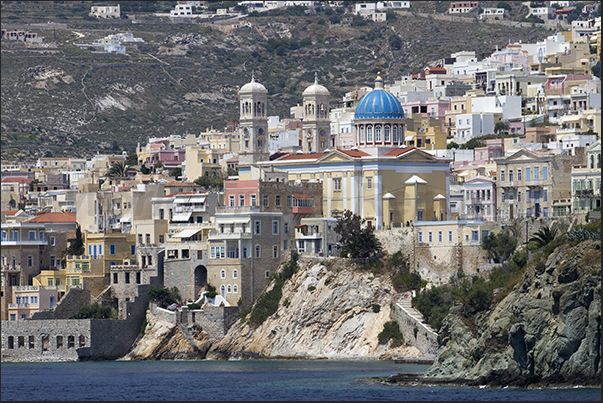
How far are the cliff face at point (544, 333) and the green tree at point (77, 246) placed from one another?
37568 mm

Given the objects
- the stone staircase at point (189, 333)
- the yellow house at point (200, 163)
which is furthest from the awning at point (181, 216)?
the yellow house at point (200, 163)

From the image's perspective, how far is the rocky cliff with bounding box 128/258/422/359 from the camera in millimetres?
96812

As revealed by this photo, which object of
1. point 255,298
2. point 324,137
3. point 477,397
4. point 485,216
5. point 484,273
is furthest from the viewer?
point 324,137

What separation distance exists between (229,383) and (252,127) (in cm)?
4126

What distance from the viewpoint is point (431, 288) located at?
313 feet

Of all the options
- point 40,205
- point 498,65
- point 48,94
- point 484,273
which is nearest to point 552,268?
point 484,273

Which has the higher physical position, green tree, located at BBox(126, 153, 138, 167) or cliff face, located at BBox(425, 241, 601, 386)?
green tree, located at BBox(126, 153, 138, 167)

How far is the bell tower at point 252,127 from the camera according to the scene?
12119 centimetres

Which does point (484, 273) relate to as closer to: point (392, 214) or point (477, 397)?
point (392, 214)

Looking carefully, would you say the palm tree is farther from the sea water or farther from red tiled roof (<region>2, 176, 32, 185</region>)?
red tiled roof (<region>2, 176, 32, 185</region>)

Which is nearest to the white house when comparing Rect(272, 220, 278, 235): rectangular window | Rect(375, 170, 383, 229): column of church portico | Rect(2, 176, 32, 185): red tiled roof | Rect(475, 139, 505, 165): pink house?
Rect(475, 139, 505, 165): pink house

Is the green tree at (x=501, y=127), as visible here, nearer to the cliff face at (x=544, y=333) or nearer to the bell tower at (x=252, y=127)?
the bell tower at (x=252, y=127)

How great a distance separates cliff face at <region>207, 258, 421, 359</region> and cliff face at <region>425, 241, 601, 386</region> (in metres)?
16.6

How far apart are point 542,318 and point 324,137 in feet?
183
